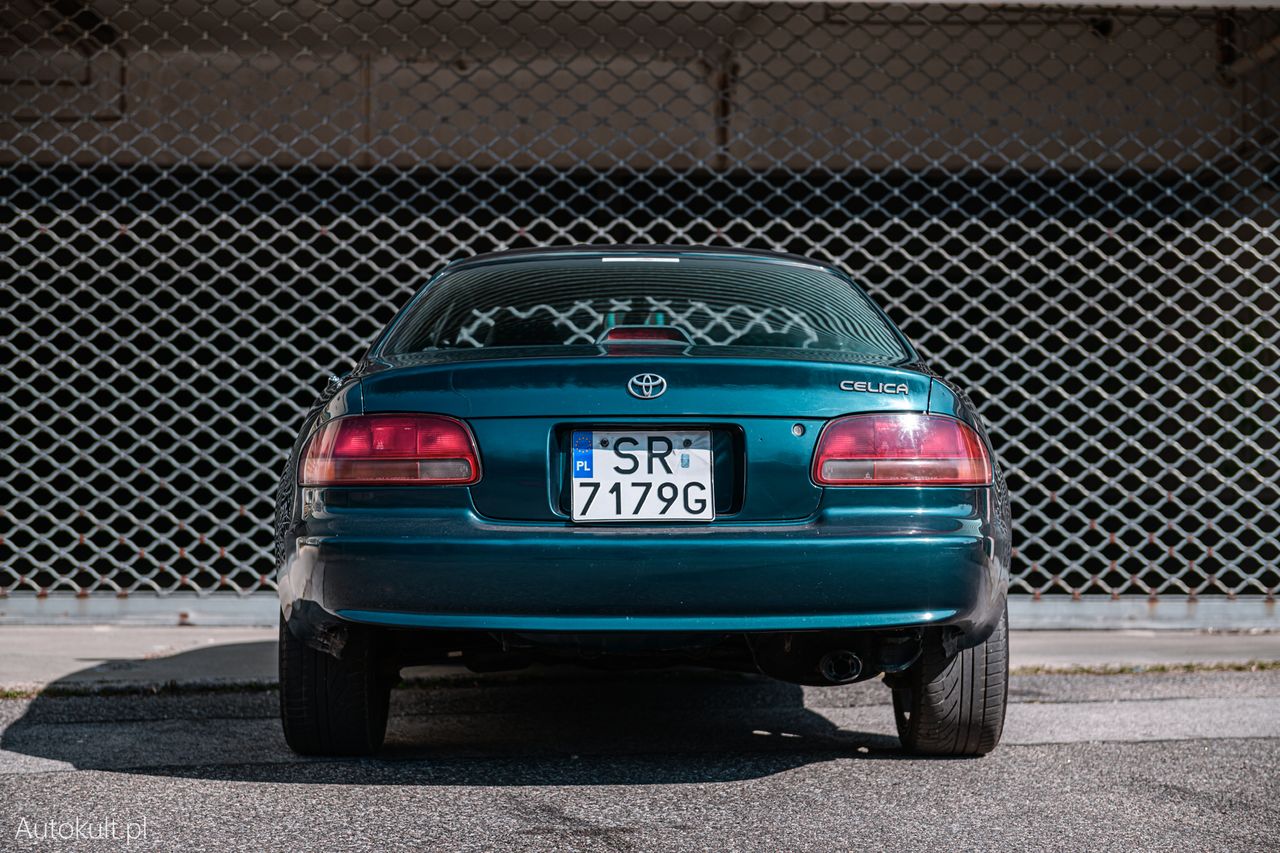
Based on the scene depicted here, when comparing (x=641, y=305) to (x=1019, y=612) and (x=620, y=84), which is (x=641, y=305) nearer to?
(x=1019, y=612)

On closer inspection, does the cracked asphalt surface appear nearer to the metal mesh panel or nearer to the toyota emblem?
the toyota emblem

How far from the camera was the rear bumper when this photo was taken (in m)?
2.56

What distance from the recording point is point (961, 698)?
3023 millimetres

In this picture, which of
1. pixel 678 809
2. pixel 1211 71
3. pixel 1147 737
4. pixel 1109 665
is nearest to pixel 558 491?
pixel 678 809

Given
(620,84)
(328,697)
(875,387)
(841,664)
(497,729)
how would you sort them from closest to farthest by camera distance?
1. (875,387)
2. (841,664)
3. (328,697)
4. (497,729)
5. (620,84)

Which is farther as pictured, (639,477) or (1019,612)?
(1019,612)

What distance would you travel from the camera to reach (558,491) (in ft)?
8.51

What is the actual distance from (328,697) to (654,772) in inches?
30.2

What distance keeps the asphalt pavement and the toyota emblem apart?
33.3 inches

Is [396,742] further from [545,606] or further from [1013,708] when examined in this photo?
[1013,708]

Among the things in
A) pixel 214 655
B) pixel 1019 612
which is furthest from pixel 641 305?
pixel 1019 612

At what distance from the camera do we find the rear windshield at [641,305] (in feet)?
10.4

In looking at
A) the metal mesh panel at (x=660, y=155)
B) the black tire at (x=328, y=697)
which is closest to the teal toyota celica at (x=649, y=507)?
the black tire at (x=328, y=697)

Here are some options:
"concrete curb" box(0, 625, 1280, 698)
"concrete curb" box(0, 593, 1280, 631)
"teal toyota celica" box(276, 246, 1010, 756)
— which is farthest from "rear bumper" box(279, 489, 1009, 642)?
"concrete curb" box(0, 593, 1280, 631)
